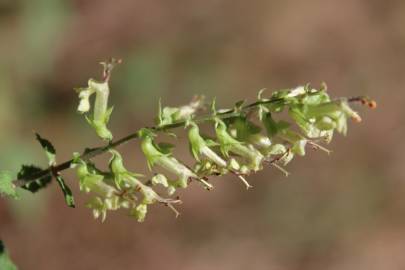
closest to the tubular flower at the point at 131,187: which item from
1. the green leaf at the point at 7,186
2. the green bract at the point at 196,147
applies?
the green bract at the point at 196,147

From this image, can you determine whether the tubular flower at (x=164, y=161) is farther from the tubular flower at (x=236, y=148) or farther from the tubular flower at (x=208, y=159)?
the tubular flower at (x=236, y=148)

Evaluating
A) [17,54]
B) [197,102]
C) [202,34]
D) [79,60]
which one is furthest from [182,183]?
[202,34]

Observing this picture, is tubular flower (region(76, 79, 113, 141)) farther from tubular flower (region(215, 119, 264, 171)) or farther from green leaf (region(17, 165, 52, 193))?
tubular flower (region(215, 119, 264, 171))

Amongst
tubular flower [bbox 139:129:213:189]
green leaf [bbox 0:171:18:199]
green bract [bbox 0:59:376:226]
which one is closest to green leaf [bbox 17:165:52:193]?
green bract [bbox 0:59:376:226]

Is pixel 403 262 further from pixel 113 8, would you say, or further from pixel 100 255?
pixel 113 8

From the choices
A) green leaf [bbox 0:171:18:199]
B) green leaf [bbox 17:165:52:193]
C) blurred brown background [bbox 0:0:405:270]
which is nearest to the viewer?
green leaf [bbox 0:171:18:199]

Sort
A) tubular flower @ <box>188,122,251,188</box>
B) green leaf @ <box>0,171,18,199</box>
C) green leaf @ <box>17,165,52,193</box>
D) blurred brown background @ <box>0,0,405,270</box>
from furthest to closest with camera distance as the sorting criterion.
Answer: blurred brown background @ <box>0,0,405,270</box>
green leaf @ <box>17,165,52,193</box>
tubular flower @ <box>188,122,251,188</box>
green leaf @ <box>0,171,18,199</box>
